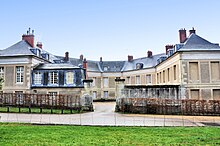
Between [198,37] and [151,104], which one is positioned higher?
[198,37]

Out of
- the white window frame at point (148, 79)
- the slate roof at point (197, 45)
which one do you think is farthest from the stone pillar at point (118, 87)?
the white window frame at point (148, 79)

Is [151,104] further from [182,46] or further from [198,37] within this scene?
[198,37]

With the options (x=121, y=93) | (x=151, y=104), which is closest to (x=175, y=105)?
(x=151, y=104)

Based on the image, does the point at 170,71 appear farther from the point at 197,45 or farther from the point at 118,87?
the point at 118,87

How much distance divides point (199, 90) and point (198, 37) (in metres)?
5.65

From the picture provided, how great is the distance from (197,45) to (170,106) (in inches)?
333

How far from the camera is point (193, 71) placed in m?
19.8

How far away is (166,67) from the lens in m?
25.0

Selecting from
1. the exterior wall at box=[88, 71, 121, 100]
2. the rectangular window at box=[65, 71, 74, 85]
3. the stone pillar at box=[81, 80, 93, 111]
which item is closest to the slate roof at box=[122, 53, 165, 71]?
the exterior wall at box=[88, 71, 121, 100]

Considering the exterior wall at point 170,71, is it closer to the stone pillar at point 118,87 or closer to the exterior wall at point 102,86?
the stone pillar at point 118,87

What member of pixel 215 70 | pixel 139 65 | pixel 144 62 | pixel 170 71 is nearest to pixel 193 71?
pixel 215 70

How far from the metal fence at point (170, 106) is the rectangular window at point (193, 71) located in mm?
5113

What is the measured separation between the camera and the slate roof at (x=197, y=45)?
1992 centimetres

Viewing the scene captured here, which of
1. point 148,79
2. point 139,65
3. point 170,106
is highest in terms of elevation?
Answer: point 139,65
